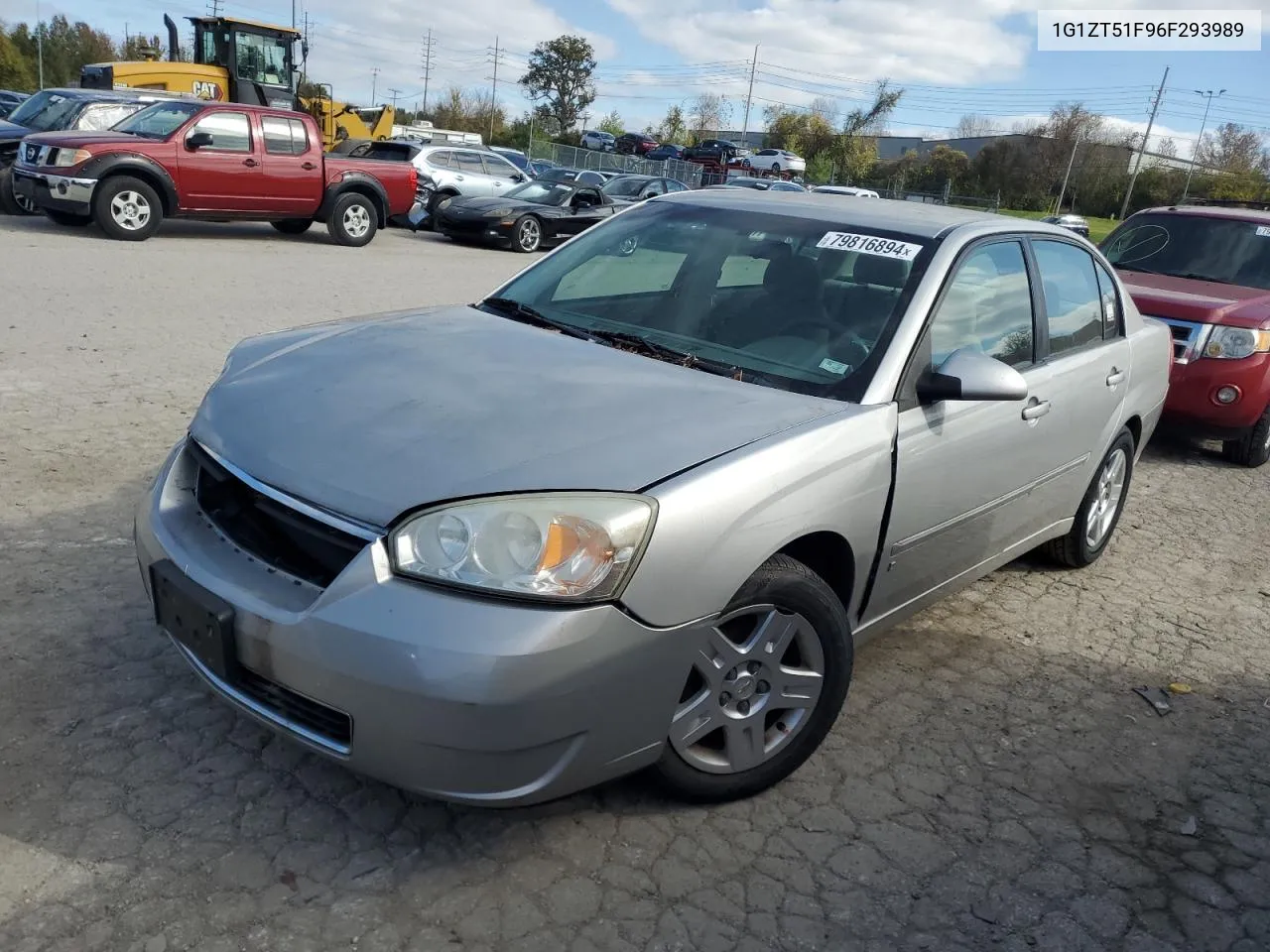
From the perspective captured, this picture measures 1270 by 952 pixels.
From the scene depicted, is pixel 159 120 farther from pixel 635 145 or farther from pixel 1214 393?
pixel 635 145

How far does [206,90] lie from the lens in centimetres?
2148

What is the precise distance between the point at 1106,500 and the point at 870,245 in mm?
2325

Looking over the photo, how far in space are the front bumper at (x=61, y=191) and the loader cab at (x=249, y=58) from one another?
9.23 metres

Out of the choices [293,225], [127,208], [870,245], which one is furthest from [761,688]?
[293,225]

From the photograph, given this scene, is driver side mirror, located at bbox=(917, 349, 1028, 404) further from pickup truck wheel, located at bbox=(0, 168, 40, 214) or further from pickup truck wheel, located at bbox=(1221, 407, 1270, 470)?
pickup truck wheel, located at bbox=(0, 168, 40, 214)

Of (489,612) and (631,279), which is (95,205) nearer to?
(631,279)

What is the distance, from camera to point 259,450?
2686 mm

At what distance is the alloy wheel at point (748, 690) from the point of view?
2.68m

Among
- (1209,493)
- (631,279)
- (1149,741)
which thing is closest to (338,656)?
(631,279)

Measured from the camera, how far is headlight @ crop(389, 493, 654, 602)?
2.32 m

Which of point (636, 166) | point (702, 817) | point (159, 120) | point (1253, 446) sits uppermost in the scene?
point (159, 120)

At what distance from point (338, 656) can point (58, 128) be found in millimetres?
15578

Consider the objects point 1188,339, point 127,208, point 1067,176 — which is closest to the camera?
point 1188,339

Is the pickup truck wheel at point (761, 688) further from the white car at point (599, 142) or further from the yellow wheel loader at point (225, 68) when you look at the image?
the white car at point (599, 142)
